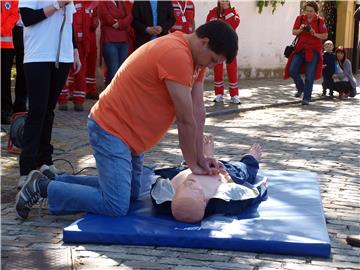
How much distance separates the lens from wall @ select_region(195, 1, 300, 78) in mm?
17406

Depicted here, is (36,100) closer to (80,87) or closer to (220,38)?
(220,38)

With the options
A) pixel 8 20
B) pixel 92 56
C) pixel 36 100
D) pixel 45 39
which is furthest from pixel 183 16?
pixel 36 100

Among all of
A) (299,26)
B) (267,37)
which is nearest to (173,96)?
(299,26)

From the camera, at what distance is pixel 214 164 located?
5227 mm

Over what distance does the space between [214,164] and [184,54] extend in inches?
40.1

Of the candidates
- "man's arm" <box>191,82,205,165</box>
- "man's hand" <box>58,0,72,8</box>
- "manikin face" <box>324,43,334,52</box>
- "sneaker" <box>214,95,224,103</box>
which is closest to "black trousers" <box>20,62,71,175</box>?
"man's hand" <box>58,0,72,8</box>

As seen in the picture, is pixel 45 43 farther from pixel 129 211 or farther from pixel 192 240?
pixel 192 240

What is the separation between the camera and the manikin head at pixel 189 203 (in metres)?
4.73

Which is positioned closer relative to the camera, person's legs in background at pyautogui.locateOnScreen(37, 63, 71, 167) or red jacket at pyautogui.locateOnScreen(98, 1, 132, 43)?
person's legs in background at pyautogui.locateOnScreen(37, 63, 71, 167)

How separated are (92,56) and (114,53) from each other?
645 mm

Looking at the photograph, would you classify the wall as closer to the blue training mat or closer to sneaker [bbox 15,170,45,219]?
the blue training mat

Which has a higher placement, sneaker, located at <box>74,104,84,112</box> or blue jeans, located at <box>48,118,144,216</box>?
blue jeans, located at <box>48,118,144,216</box>

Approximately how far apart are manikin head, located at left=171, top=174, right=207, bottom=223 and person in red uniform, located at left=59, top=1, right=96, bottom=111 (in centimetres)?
647

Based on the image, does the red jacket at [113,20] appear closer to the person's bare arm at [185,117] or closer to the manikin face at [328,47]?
the manikin face at [328,47]
